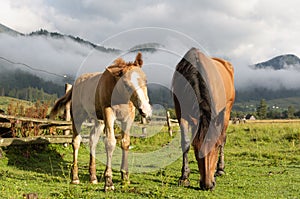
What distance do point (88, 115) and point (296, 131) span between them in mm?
16278

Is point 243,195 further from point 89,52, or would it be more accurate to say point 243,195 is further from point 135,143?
point 135,143

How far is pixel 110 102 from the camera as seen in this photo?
6793 millimetres

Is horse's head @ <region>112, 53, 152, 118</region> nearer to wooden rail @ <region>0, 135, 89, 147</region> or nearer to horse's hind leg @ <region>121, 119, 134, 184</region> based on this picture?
horse's hind leg @ <region>121, 119, 134, 184</region>

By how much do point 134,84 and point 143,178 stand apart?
3088mm

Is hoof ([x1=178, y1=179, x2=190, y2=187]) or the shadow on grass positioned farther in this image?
the shadow on grass

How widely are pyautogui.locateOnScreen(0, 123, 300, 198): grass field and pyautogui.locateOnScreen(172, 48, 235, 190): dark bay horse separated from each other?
64 cm

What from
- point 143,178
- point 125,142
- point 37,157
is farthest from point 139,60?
point 37,157

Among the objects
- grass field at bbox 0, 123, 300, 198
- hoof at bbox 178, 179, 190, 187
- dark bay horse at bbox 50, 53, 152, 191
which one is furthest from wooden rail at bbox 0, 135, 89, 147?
hoof at bbox 178, 179, 190, 187

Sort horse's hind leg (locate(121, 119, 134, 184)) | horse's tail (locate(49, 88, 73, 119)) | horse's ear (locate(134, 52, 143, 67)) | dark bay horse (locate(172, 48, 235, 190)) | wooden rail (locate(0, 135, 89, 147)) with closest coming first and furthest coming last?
dark bay horse (locate(172, 48, 235, 190)) → horse's ear (locate(134, 52, 143, 67)) → horse's hind leg (locate(121, 119, 134, 184)) → horse's tail (locate(49, 88, 73, 119)) → wooden rail (locate(0, 135, 89, 147))

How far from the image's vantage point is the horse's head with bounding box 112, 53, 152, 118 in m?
6.01

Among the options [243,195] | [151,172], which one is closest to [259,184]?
[243,195]

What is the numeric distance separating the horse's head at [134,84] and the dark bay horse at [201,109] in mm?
1029

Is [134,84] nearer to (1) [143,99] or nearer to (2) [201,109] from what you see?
(1) [143,99]

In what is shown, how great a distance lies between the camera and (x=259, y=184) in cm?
809
